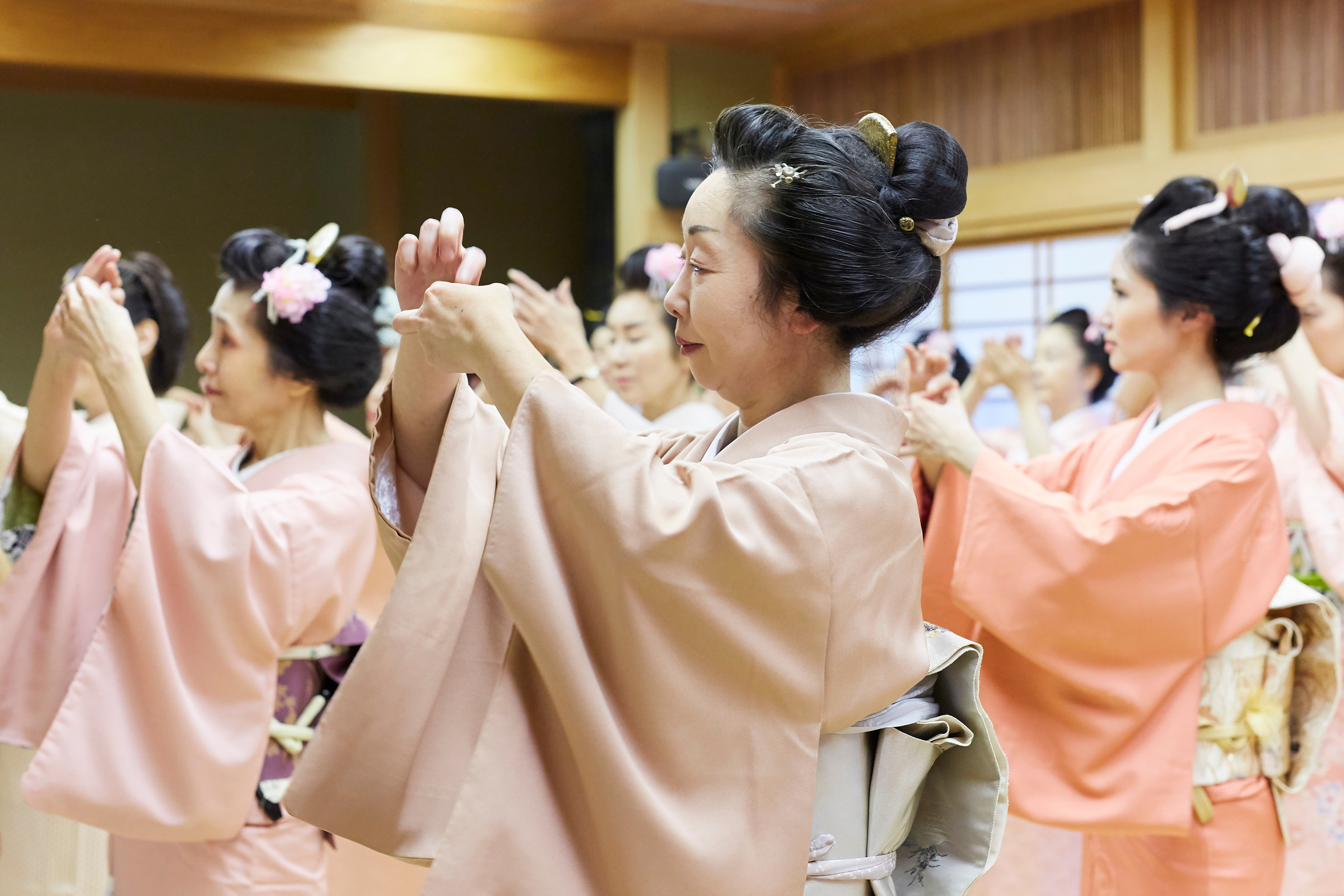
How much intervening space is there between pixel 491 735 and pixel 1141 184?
4.67m

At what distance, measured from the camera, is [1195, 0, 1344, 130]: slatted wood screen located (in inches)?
188

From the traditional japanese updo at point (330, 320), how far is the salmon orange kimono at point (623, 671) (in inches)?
50.7

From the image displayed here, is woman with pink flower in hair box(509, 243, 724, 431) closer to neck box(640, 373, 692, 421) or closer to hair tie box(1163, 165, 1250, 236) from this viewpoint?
neck box(640, 373, 692, 421)

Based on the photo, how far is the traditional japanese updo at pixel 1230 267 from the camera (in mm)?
2586

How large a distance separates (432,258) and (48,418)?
4.37 ft

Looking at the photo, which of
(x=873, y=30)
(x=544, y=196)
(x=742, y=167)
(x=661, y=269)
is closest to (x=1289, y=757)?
(x=742, y=167)

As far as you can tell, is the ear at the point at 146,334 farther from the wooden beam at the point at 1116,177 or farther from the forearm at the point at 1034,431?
the wooden beam at the point at 1116,177

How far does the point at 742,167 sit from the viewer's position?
156cm

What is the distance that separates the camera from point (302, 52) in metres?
5.43

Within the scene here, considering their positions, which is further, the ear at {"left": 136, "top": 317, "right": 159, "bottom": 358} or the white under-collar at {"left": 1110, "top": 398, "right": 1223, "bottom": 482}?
the ear at {"left": 136, "top": 317, "right": 159, "bottom": 358}

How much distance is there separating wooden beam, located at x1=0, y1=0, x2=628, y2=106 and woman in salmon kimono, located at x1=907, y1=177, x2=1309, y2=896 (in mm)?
3738

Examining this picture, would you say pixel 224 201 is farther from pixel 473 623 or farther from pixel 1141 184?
pixel 473 623

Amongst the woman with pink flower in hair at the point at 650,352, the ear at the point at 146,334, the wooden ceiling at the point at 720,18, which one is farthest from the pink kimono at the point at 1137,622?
the wooden ceiling at the point at 720,18

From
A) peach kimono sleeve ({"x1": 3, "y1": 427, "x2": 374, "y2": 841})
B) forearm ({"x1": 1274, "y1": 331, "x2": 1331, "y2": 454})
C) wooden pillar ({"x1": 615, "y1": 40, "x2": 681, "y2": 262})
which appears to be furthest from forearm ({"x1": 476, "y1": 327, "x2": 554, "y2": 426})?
wooden pillar ({"x1": 615, "y1": 40, "x2": 681, "y2": 262})
